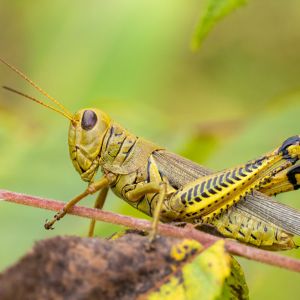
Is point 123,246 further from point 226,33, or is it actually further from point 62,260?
point 226,33

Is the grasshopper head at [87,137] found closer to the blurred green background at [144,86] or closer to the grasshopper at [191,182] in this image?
the grasshopper at [191,182]

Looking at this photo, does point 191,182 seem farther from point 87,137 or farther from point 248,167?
point 87,137

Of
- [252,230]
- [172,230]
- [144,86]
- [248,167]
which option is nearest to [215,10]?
[248,167]

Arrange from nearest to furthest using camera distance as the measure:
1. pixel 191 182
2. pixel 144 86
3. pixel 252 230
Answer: pixel 252 230 → pixel 191 182 → pixel 144 86

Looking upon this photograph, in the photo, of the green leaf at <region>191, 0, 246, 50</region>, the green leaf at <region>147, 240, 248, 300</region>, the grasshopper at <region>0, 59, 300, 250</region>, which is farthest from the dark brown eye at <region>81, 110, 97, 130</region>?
the green leaf at <region>147, 240, 248, 300</region>

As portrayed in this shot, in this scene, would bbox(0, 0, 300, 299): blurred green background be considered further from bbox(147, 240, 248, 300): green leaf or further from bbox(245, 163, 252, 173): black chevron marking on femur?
bbox(147, 240, 248, 300): green leaf

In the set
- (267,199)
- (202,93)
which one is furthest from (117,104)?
(202,93)
